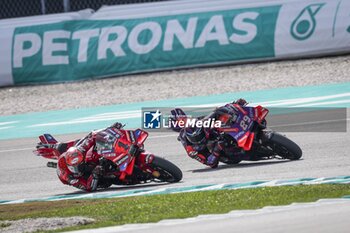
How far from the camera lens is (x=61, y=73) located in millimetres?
21812

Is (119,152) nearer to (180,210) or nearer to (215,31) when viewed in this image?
(180,210)

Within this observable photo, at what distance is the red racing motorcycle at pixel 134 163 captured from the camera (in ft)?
37.7

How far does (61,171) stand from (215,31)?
954 centimetres

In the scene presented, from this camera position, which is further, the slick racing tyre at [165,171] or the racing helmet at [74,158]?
the racing helmet at [74,158]

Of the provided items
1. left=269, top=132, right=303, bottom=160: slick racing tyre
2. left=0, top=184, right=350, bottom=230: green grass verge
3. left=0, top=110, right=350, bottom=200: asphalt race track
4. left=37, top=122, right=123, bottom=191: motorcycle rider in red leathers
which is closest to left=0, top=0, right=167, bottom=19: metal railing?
left=0, top=110, right=350, bottom=200: asphalt race track

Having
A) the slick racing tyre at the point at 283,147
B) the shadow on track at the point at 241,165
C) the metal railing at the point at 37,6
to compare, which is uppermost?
the metal railing at the point at 37,6

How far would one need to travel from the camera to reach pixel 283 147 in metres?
12.1

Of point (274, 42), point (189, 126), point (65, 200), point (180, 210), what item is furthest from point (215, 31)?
point (180, 210)

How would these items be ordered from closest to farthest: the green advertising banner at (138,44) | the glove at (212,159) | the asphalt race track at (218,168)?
the asphalt race track at (218,168), the glove at (212,159), the green advertising banner at (138,44)

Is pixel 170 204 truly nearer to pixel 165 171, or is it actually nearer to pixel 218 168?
pixel 165 171

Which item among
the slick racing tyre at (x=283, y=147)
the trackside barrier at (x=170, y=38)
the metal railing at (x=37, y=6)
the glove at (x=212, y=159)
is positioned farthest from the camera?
the metal railing at (x=37, y=6)

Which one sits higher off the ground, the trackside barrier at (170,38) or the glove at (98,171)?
the trackside barrier at (170,38)

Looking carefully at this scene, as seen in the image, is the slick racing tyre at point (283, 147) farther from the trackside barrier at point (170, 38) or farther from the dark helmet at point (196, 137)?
the trackside barrier at point (170, 38)

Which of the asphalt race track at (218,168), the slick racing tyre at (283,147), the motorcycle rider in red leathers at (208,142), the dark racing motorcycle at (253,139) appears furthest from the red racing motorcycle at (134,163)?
the slick racing tyre at (283,147)
